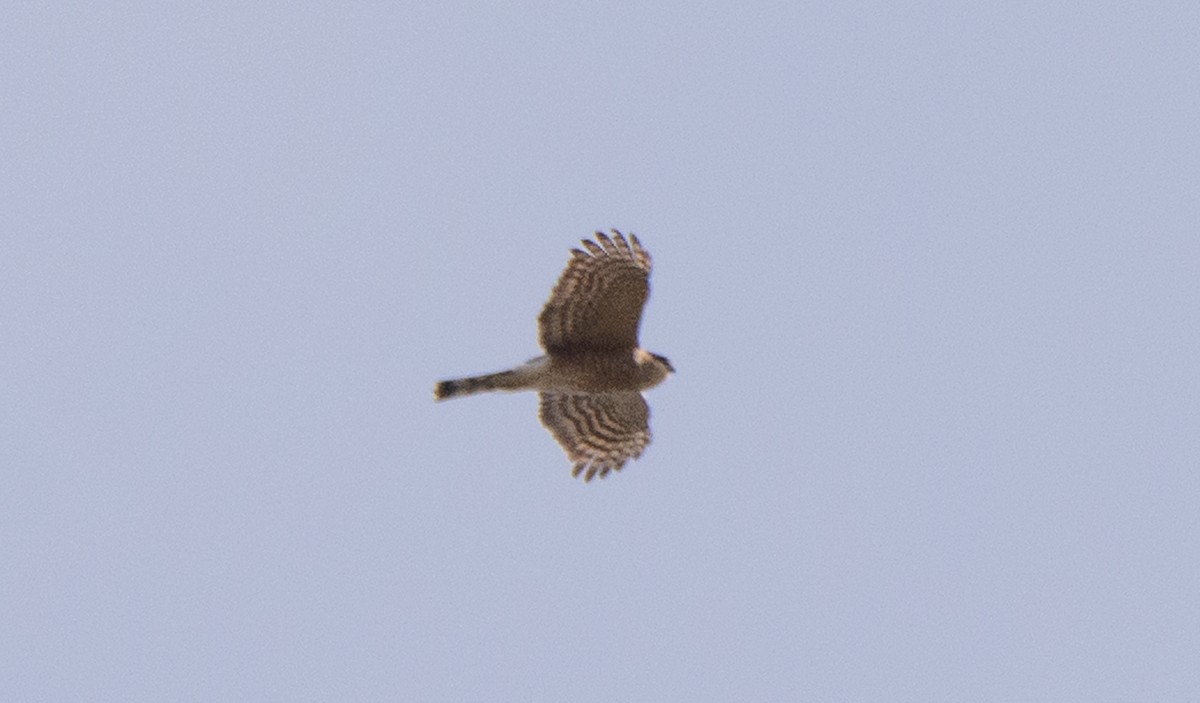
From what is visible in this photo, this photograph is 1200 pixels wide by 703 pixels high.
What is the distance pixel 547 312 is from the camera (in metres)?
17.0

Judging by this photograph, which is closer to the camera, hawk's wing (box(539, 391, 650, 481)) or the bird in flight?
the bird in flight

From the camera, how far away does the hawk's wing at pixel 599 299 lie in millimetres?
16672

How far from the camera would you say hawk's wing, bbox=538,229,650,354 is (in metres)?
16.7

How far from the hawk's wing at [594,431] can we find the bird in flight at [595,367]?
0.04 feet

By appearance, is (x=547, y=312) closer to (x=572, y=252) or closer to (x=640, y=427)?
(x=572, y=252)

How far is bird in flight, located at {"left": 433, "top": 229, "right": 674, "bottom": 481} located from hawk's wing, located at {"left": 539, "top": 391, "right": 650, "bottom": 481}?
0.04 ft

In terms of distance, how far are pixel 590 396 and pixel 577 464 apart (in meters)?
0.75

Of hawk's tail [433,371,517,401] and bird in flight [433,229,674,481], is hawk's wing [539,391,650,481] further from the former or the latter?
hawk's tail [433,371,517,401]

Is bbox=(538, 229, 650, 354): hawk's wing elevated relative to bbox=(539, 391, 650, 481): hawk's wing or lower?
elevated

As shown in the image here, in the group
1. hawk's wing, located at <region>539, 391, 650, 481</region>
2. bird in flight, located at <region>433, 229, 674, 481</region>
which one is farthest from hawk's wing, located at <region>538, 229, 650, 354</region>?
hawk's wing, located at <region>539, 391, 650, 481</region>

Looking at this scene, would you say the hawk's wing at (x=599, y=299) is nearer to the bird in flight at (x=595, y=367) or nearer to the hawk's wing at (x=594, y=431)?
the bird in flight at (x=595, y=367)

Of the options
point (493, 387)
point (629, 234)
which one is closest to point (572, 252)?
point (629, 234)

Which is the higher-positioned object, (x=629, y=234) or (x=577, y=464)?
(x=629, y=234)

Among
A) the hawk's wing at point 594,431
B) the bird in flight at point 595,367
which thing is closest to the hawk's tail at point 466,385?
the bird in flight at point 595,367
